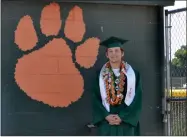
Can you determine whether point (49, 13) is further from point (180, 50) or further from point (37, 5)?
point (180, 50)

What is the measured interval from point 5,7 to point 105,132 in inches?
74.6

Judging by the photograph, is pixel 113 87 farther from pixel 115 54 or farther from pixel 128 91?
pixel 115 54

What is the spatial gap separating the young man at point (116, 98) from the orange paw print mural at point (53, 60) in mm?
571

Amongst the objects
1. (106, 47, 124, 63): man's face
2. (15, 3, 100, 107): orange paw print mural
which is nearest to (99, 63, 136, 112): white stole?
(106, 47, 124, 63): man's face

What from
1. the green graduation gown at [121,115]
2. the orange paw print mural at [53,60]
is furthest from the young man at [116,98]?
the orange paw print mural at [53,60]

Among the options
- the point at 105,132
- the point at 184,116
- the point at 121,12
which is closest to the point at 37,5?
the point at 121,12

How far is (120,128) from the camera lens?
448 cm

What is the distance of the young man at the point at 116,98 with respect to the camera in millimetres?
4473

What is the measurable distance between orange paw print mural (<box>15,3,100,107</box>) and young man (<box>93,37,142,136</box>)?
1.87ft

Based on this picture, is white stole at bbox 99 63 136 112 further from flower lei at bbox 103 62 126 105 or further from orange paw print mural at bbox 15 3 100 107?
orange paw print mural at bbox 15 3 100 107

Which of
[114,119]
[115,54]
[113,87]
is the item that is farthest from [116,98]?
[115,54]

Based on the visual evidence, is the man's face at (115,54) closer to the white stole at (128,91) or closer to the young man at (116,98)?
the young man at (116,98)

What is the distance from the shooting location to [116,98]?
14.7 feet

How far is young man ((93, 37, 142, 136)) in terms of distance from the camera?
4473 mm
